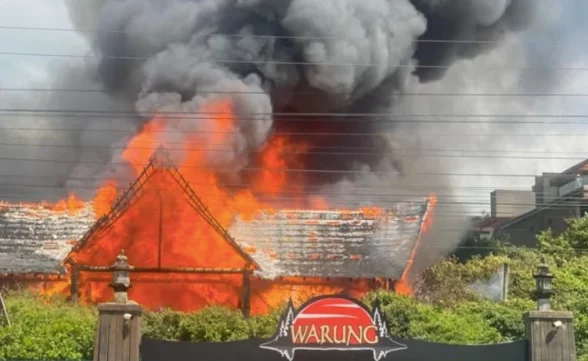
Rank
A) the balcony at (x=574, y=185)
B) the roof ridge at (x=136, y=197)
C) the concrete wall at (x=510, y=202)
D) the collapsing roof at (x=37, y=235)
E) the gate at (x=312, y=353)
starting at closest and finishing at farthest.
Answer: the gate at (x=312, y=353) < the collapsing roof at (x=37, y=235) < the roof ridge at (x=136, y=197) < the balcony at (x=574, y=185) < the concrete wall at (x=510, y=202)

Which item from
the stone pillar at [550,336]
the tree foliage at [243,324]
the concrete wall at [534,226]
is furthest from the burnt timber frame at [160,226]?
the concrete wall at [534,226]

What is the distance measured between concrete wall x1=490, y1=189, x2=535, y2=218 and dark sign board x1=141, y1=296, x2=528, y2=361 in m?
47.8

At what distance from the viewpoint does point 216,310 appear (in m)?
20.3

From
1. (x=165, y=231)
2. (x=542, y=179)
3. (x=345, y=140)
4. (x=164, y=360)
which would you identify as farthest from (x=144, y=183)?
(x=542, y=179)

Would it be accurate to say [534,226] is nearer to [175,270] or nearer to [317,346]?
[175,270]

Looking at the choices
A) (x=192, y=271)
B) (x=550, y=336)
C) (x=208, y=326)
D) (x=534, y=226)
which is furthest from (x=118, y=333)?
(x=534, y=226)

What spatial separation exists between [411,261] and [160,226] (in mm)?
9434

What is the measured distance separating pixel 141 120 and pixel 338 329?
27.5 meters

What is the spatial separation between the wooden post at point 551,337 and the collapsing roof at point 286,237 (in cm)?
1571

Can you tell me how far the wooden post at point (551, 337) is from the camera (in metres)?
13.6

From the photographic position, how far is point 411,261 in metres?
30.8

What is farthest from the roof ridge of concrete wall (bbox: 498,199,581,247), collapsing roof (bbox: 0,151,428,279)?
concrete wall (bbox: 498,199,581,247)

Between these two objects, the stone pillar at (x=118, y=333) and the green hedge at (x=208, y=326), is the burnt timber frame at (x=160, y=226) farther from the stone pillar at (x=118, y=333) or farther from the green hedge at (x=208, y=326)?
the stone pillar at (x=118, y=333)

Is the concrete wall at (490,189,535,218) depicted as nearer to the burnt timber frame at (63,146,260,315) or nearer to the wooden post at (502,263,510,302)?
the wooden post at (502,263,510,302)
